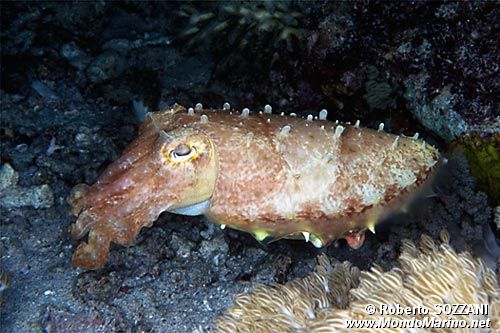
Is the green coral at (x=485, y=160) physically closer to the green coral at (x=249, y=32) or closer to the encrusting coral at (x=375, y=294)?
the encrusting coral at (x=375, y=294)

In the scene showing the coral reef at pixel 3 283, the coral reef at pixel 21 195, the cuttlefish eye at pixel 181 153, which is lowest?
the coral reef at pixel 21 195

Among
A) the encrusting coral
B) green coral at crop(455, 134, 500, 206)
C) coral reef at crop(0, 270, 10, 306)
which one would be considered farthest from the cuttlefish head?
green coral at crop(455, 134, 500, 206)

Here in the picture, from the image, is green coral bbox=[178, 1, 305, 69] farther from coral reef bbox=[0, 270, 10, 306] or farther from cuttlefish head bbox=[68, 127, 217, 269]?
coral reef bbox=[0, 270, 10, 306]

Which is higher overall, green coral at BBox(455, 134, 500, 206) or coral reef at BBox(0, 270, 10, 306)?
green coral at BBox(455, 134, 500, 206)

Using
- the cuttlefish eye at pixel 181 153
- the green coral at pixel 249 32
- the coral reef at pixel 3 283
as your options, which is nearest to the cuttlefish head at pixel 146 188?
the cuttlefish eye at pixel 181 153

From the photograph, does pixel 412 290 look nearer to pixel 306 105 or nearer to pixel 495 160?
pixel 495 160

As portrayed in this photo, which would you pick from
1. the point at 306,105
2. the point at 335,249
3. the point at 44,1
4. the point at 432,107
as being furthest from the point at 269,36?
the point at 44,1

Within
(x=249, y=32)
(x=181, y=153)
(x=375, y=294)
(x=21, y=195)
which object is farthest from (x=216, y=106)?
(x=375, y=294)
